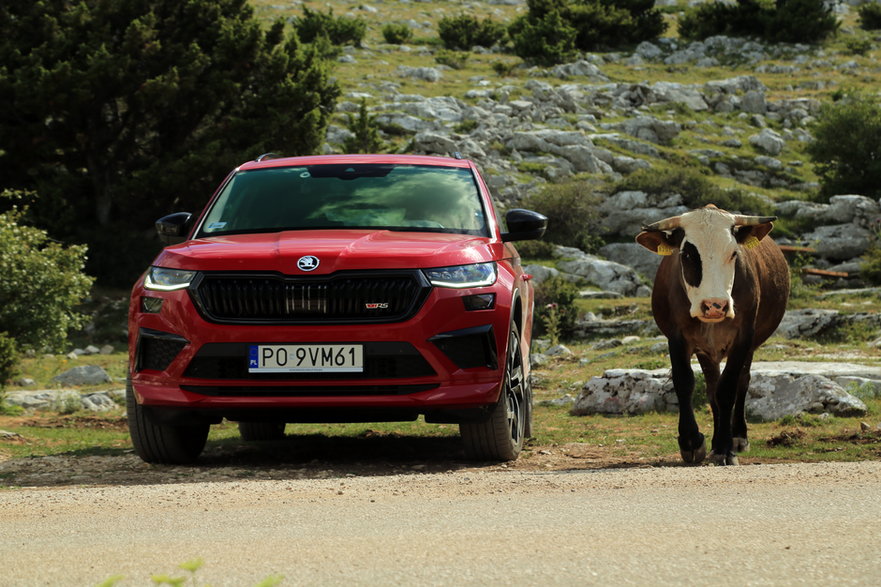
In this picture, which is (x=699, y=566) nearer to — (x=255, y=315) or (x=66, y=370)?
(x=255, y=315)

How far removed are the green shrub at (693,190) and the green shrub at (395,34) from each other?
35.2 m

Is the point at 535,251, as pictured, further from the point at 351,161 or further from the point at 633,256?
the point at 351,161

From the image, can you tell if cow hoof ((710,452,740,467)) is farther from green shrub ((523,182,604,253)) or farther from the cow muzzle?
green shrub ((523,182,604,253))

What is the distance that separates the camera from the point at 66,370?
74.5 feet

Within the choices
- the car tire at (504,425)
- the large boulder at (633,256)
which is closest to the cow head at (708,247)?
the car tire at (504,425)

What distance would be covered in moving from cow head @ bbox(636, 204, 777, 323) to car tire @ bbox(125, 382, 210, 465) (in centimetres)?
356

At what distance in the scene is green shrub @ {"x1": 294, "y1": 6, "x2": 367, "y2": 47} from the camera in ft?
237

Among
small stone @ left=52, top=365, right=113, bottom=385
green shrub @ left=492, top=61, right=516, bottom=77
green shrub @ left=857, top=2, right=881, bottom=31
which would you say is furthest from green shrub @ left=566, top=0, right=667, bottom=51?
small stone @ left=52, top=365, right=113, bottom=385

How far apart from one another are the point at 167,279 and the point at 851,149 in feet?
140

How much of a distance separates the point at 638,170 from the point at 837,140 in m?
7.73

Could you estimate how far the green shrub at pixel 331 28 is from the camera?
2842 inches

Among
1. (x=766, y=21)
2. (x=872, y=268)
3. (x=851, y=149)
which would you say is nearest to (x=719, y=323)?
(x=872, y=268)

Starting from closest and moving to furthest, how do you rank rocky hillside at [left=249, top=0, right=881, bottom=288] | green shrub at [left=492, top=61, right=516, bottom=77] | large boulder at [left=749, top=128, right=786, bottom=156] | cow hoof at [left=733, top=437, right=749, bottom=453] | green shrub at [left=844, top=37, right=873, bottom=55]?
cow hoof at [left=733, top=437, right=749, bottom=453]
rocky hillside at [left=249, top=0, right=881, bottom=288]
large boulder at [left=749, top=128, right=786, bottom=156]
green shrub at [left=492, top=61, right=516, bottom=77]
green shrub at [left=844, top=37, right=873, bottom=55]

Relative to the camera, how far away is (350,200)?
9.22 meters
